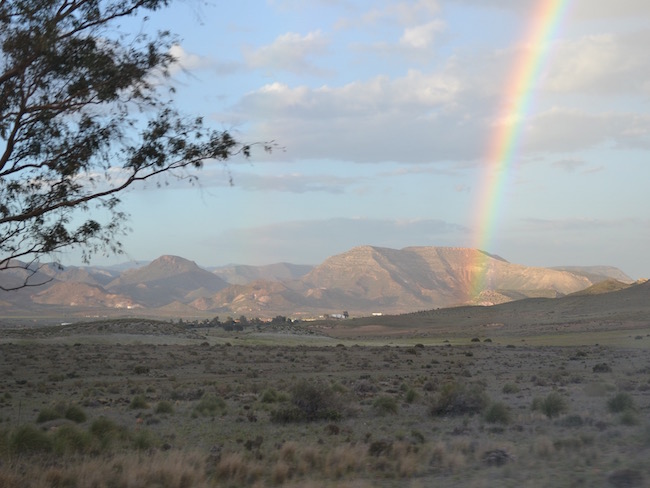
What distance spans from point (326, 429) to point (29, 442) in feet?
22.6

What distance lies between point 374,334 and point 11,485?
104221 mm

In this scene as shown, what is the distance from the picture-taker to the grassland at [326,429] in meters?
12.2

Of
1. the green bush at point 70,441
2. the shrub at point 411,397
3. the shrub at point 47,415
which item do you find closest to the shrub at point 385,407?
the shrub at point 411,397

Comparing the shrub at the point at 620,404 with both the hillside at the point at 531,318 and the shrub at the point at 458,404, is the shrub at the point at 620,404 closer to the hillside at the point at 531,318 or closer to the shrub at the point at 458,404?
the shrub at the point at 458,404

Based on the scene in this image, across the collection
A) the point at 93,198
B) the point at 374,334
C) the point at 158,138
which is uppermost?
the point at 158,138

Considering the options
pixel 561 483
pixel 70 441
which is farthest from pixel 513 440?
pixel 70 441

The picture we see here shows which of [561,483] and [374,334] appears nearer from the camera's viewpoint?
[561,483]

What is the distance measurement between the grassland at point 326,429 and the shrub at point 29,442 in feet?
0.08

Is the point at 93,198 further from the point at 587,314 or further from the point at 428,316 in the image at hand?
the point at 428,316

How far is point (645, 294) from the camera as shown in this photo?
12175cm

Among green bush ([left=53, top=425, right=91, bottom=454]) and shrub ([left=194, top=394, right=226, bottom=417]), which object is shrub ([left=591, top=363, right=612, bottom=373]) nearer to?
shrub ([left=194, top=394, right=226, bottom=417])

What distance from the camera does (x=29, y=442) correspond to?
48.4ft

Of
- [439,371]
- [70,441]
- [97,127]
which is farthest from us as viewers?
[439,371]

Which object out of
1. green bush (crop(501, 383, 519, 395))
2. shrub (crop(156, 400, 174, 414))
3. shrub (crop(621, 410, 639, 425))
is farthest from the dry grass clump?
green bush (crop(501, 383, 519, 395))
